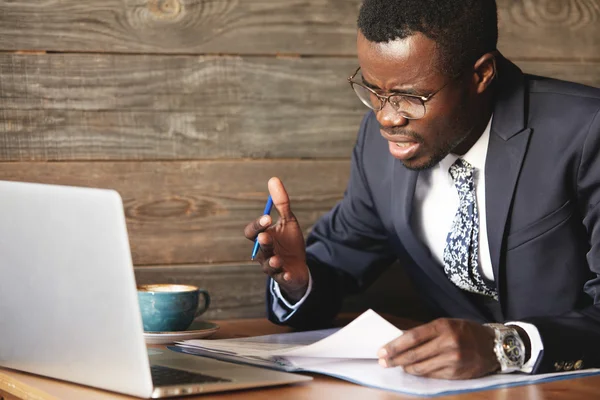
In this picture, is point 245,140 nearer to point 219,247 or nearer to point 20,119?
point 219,247

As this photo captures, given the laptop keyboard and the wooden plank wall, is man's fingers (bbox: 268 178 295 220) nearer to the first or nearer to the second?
the wooden plank wall

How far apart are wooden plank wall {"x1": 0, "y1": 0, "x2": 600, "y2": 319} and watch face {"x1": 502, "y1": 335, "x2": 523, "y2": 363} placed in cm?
84

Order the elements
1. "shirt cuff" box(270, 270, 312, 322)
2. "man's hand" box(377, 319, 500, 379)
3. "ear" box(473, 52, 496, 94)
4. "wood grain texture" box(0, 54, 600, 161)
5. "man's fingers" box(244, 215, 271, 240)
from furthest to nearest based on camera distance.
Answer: "wood grain texture" box(0, 54, 600, 161), "shirt cuff" box(270, 270, 312, 322), "ear" box(473, 52, 496, 94), "man's fingers" box(244, 215, 271, 240), "man's hand" box(377, 319, 500, 379)

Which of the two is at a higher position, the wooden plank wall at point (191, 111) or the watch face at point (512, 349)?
the wooden plank wall at point (191, 111)

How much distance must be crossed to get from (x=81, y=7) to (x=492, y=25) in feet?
2.77

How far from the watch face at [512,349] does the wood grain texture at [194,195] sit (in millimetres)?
837

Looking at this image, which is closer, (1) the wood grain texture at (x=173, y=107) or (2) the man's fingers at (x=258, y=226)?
(2) the man's fingers at (x=258, y=226)

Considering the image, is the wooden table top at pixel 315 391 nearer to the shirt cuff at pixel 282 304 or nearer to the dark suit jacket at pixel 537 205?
the dark suit jacket at pixel 537 205

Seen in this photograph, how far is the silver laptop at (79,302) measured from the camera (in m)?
1.00

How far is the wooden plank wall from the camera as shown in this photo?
1822mm

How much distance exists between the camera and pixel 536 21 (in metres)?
2.12

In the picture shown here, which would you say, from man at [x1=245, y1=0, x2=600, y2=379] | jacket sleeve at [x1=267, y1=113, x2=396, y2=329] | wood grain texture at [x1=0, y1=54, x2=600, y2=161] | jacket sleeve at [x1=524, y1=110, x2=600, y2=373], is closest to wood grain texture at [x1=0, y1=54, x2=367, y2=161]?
wood grain texture at [x1=0, y1=54, x2=600, y2=161]

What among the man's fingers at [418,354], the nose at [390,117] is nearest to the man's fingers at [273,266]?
the nose at [390,117]

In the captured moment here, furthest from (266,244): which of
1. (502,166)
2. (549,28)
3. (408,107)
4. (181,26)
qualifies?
(549,28)
